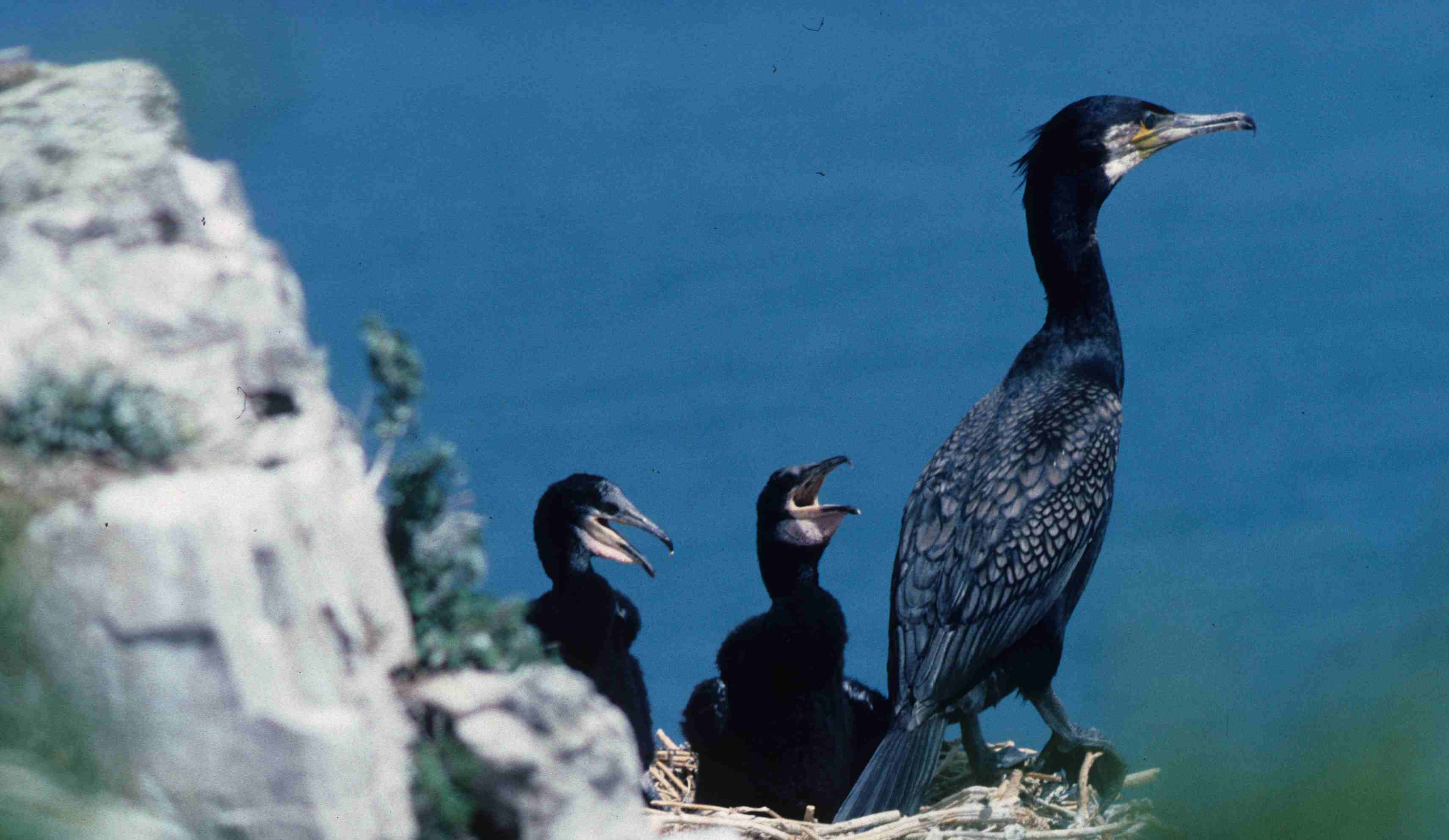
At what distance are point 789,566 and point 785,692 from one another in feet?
1.54

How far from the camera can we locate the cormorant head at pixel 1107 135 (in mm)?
4875

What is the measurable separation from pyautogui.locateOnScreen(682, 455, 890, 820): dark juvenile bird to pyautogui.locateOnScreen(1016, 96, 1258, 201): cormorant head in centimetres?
129

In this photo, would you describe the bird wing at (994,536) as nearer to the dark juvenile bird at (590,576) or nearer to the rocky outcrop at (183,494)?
the dark juvenile bird at (590,576)

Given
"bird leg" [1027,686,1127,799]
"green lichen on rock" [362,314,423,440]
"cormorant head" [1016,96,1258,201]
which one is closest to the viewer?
"green lichen on rock" [362,314,423,440]

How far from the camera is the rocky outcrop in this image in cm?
143

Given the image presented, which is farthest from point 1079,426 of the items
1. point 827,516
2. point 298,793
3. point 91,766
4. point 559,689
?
point 91,766

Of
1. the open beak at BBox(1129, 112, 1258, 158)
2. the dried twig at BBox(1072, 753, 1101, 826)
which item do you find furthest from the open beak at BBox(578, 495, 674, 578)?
the open beak at BBox(1129, 112, 1258, 158)

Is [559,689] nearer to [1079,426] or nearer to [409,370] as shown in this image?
[409,370]

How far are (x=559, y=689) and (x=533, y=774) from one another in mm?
118

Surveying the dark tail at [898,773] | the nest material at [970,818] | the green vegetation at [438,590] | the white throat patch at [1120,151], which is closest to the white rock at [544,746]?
the green vegetation at [438,590]

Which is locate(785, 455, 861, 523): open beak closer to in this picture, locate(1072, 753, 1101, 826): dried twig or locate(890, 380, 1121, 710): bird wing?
locate(890, 380, 1121, 710): bird wing

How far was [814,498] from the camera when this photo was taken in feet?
15.9

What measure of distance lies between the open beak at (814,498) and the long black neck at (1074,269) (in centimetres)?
87

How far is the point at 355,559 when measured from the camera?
173 centimetres
